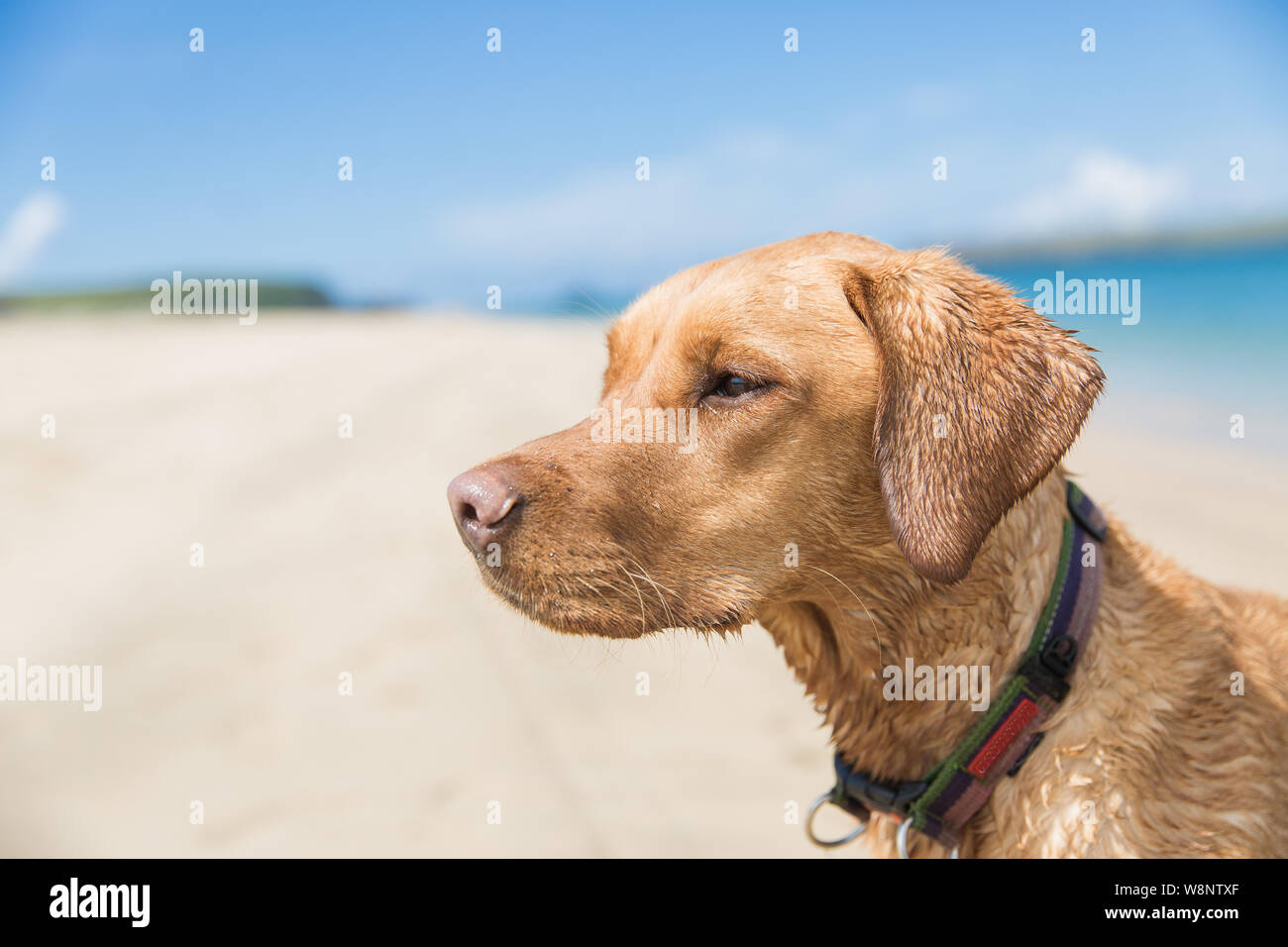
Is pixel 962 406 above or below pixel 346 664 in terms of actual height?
above

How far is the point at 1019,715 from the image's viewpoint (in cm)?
232

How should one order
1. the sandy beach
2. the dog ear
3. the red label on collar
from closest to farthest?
the dog ear, the red label on collar, the sandy beach

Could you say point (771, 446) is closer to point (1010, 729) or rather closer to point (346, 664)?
point (1010, 729)

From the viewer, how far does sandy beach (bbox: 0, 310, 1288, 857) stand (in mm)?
4758

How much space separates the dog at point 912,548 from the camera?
228 cm

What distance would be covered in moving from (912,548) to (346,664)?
477 cm

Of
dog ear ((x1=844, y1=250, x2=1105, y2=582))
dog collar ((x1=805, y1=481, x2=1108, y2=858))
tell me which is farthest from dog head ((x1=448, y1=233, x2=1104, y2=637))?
dog collar ((x1=805, y1=481, x2=1108, y2=858))

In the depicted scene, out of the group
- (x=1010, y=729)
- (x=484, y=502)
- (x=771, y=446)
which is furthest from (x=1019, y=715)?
(x=484, y=502)

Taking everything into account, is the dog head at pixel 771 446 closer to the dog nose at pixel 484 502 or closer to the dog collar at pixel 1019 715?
the dog nose at pixel 484 502

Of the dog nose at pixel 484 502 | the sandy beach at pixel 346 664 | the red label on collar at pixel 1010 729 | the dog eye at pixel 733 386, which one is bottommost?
the sandy beach at pixel 346 664

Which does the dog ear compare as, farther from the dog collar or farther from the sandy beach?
the sandy beach

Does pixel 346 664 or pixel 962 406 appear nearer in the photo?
pixel 962 406

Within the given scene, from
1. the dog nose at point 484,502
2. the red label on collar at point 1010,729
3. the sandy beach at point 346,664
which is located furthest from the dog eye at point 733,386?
the red label on collar at point 1010,729

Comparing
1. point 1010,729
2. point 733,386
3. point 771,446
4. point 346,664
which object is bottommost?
point 346,664
